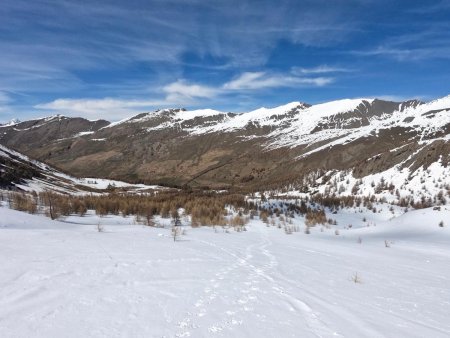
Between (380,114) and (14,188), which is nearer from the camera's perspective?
(14,188)

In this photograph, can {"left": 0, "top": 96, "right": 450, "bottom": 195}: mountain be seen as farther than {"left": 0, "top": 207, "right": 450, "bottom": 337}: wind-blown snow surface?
Yes

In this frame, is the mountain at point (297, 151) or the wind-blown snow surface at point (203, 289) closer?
the wind-blown snow surface at point (203, 289)

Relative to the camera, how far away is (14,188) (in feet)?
75.3

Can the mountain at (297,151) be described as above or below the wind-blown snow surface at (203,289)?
above

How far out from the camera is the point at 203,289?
5.51m

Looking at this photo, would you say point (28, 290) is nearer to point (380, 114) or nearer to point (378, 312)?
point (378, 312)

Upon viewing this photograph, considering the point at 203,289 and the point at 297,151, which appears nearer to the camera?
the point at 203,289

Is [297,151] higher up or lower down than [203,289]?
higher up

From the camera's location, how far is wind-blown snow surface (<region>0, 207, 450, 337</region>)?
4016mm

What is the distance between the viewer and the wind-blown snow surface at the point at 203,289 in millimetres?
4016

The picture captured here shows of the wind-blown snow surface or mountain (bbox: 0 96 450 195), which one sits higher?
mountain (bbox: 0 96 450 195)

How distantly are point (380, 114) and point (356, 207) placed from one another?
17891 cm

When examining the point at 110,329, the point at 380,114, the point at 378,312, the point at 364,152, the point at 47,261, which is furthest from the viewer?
the point at 380,114

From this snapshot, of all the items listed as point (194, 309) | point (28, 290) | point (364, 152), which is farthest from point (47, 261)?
point (364, 152)
